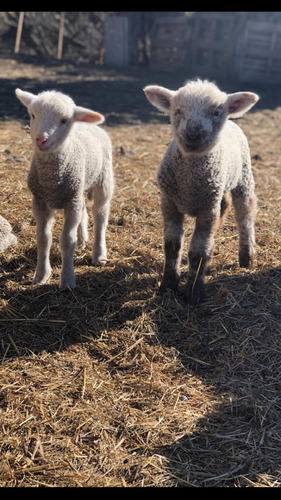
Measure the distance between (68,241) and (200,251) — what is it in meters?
1.17

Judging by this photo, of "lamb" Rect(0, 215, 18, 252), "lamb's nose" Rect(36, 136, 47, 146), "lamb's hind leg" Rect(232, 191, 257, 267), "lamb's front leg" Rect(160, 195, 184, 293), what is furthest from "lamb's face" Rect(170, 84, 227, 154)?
"lamb" Rect(0, 215, 18, 252)

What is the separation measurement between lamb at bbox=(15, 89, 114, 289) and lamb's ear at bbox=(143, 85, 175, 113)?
462 millimetres

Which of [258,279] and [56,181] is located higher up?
[56,181]

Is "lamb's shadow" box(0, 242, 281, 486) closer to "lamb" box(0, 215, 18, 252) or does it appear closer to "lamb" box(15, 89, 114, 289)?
"lamb" box(0, 215, 18, 252)

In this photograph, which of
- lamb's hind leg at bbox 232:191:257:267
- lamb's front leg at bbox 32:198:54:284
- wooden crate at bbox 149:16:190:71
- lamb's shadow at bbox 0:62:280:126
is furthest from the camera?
wooden crate at bbox 149:16:190:71

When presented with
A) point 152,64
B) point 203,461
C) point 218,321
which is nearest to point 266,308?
point 218,321

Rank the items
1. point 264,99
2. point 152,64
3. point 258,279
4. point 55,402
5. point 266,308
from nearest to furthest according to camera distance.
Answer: point 55,402, point 266,308, point 258,279, point 264,99, point 152,64

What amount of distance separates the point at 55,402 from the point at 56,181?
74.1 inches

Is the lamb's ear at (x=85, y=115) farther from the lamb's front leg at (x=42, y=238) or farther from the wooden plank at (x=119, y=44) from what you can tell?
the wooden plank at (x=119, y=44)

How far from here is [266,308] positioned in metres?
4.73

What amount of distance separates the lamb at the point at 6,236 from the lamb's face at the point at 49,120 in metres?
1.29

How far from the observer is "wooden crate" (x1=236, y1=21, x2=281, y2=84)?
719 inches

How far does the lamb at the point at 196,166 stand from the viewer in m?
4.19

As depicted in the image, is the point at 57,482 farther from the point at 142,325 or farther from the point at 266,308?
the point at 266,308
